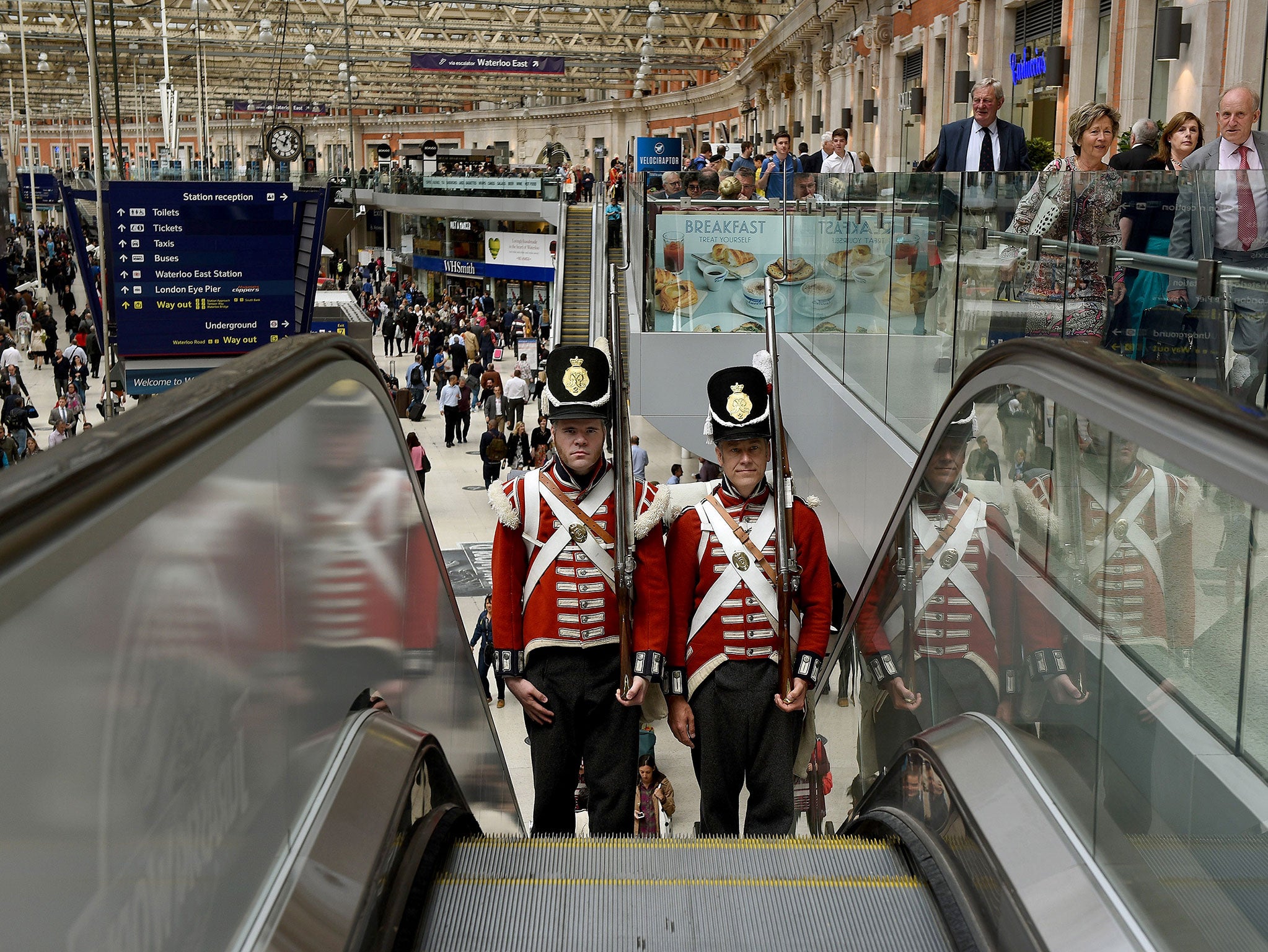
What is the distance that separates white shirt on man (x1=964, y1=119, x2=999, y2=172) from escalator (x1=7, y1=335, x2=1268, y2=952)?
16.3ft

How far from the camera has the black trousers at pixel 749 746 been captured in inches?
155

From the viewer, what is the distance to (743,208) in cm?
1305

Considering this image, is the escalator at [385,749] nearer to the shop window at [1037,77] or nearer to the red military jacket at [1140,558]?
the red military jacket at [1140,558]

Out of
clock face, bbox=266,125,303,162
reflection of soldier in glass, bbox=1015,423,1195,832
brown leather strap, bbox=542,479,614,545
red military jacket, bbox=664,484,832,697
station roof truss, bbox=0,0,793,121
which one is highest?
station roof truss, bbox=0,0,793,121

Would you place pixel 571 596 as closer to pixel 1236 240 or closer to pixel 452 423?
pixel 1236 240

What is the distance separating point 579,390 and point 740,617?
807 mm

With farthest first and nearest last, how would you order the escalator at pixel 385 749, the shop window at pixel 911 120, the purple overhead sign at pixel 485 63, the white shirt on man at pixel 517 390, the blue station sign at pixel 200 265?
the purple overhead sign at pixel 485 63, the shop window at pixel 911 120, the white shirt on man at pixel 517 390, the blue station sign at pixel 200 265, the escalator at pixel 385 749

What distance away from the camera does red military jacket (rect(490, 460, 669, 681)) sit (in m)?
3.89

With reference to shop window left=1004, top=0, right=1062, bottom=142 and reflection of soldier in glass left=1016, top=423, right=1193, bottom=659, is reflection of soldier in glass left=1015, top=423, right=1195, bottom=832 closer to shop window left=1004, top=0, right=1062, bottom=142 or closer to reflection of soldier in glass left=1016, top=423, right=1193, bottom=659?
reflection of soldier in glass left=1016, top=423, right=1193, bottom=659

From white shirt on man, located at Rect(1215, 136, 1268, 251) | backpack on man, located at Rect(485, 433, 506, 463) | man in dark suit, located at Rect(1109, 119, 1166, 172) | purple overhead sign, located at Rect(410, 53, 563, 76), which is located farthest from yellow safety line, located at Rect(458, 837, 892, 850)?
purple overhead sign, located at Rect(410, 53, 563, 76)

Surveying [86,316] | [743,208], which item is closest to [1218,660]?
[743,208]

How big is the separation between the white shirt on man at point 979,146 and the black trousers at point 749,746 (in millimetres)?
4761

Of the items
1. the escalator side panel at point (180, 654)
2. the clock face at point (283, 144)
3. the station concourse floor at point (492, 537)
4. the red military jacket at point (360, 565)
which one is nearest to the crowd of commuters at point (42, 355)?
the station concourse floor at point (492, 537)

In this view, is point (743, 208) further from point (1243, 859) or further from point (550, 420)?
point (1243, 859)
